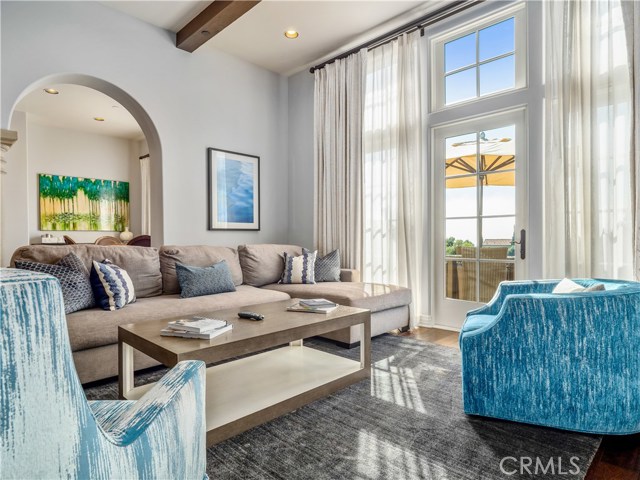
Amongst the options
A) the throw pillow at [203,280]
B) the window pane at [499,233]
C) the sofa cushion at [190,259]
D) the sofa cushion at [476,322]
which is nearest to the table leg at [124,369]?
the throw pillow at [203,280]

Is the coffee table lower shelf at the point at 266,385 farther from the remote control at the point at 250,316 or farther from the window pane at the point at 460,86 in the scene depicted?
the window pane at the point at 460,86

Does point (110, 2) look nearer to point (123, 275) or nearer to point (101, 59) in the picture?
point (101, 59)

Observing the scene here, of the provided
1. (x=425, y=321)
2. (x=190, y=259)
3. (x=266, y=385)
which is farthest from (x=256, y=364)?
(x=425, y=321)

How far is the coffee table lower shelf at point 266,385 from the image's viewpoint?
5.67ft

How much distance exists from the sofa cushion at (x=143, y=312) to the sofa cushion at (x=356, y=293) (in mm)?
263

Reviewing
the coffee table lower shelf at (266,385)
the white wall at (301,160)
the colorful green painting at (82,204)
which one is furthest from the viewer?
the colorful green painting at (82,204)

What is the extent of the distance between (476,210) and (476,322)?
5.72ft

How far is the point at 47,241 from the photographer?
239 inches

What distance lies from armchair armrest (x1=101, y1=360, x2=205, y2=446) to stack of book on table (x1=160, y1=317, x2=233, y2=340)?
668 millimetres

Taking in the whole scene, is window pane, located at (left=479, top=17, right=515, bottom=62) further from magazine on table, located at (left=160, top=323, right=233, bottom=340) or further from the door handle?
magazine on table, located at (left=160, top=323, right=233, bottom=340)

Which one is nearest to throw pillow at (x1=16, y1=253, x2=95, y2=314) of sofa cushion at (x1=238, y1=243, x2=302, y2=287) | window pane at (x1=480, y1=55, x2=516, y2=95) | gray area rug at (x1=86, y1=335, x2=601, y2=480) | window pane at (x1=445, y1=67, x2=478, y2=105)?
gray area rug at (x1=86, y1=335, x2=601, y2=480)

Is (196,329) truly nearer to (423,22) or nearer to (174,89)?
(174,89)

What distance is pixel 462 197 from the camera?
3686mm

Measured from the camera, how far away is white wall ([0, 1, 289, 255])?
311cm
